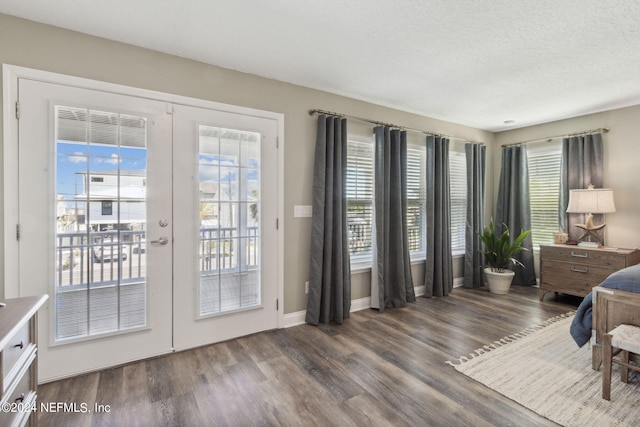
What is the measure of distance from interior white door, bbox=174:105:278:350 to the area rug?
5.88 ft

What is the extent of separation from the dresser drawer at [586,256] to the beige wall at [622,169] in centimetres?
55

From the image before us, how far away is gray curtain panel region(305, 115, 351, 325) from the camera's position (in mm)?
3105

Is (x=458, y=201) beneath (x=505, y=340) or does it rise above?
above

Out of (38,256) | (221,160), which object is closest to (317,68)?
(221,160)

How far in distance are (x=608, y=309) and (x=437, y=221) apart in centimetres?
206

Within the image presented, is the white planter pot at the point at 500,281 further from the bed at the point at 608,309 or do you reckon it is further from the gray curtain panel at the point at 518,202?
the bed at the point at 608,309

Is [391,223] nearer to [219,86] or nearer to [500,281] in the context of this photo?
[500,281]

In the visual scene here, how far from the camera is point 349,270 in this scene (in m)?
3.30

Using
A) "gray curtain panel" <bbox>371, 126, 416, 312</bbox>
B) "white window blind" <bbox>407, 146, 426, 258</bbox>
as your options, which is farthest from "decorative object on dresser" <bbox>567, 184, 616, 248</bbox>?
"gray curtain panel" <bbox>371, 126, 416, 312</bbox>

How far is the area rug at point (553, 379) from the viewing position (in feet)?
5.75

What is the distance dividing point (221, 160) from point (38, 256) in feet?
4.63

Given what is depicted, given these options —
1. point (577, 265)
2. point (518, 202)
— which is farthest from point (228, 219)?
point (518, 202)

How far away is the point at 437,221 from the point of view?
4.08 meters

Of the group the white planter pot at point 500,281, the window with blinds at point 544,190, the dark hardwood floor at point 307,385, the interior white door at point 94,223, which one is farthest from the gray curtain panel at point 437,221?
the interior white door at point 94,223
